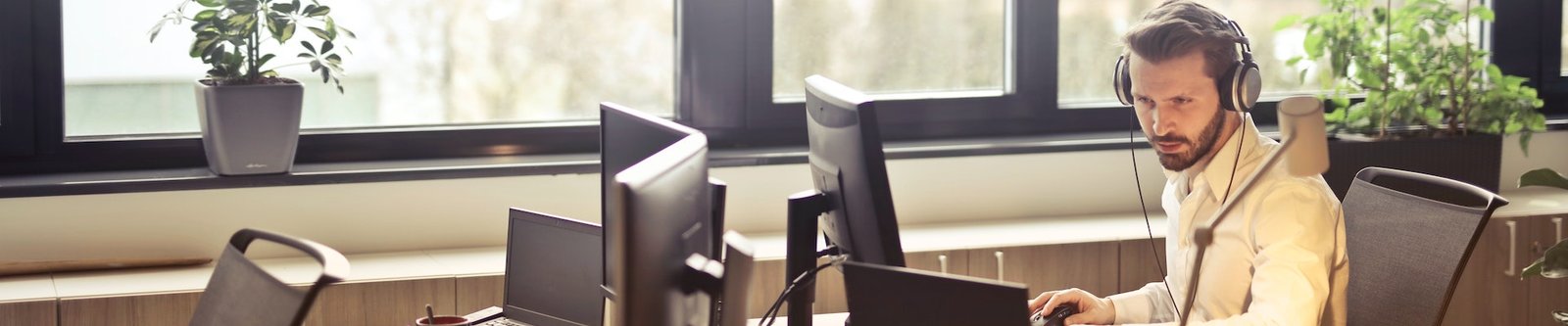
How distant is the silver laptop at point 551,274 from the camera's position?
1988 millimetres

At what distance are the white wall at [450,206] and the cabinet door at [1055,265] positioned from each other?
38cm

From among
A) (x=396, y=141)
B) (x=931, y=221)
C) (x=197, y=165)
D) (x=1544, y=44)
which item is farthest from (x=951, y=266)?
(x=1544, y=44)

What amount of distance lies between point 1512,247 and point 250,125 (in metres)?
2.59

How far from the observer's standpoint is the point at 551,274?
79.8 inches

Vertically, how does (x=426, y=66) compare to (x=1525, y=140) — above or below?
above

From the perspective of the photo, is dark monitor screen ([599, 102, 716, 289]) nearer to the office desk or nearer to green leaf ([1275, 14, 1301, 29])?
the office desk

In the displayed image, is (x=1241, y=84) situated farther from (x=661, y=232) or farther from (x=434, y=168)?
(x=434, y=168)

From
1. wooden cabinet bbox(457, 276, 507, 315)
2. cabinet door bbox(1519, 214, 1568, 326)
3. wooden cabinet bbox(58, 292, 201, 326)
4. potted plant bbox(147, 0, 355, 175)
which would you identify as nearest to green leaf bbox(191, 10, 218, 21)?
potted plant bbox(147, 0, 355, 175)

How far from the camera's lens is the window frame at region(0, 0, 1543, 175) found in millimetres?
2668

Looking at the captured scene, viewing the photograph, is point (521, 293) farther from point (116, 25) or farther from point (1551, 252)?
point (1551, 252)

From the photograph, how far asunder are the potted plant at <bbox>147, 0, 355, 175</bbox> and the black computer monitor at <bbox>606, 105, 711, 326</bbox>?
1361mm

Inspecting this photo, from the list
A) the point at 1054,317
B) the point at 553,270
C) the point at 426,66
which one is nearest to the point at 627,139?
the point at 553,270

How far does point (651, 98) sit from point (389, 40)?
58 cm

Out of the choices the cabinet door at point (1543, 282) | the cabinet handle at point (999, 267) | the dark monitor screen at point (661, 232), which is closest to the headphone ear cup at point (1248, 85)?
the dark monitor screen at point (661, 232)
